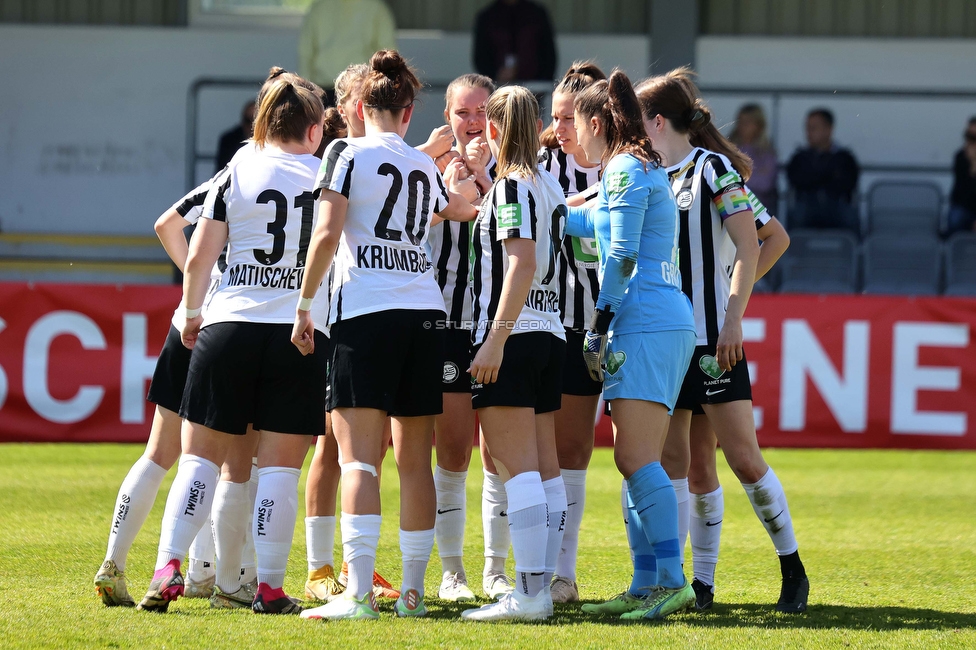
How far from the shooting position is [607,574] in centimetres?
517

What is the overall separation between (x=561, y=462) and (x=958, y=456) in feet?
20.3

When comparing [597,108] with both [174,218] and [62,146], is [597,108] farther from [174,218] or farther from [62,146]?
[62,146]

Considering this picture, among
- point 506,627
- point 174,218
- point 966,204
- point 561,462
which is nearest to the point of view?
point 506,627

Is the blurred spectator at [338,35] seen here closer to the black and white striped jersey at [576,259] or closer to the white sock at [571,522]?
the black and white striped jersey at [576,259]

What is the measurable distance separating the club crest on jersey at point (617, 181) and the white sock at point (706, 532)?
4.42 ft

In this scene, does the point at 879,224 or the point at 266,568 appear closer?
the point at 266,568

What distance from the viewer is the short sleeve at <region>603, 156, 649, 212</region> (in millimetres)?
3971

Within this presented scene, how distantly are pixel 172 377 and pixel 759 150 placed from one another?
8872 millimetres

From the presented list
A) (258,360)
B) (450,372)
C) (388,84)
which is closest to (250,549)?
(258,360)

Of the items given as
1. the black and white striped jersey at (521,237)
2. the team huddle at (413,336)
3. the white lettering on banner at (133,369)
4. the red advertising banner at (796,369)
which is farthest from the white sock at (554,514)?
the white lettering on banner at (133,369)

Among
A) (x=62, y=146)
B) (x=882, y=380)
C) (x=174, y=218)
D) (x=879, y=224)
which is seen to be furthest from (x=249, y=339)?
(x=62, y=146)

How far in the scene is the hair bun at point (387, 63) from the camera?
4027 mm

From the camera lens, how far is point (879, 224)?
492 inches

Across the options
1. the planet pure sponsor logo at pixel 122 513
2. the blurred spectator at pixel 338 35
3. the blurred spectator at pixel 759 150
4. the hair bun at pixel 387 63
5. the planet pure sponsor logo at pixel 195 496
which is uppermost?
the blurred spectator at pixel 338 35
